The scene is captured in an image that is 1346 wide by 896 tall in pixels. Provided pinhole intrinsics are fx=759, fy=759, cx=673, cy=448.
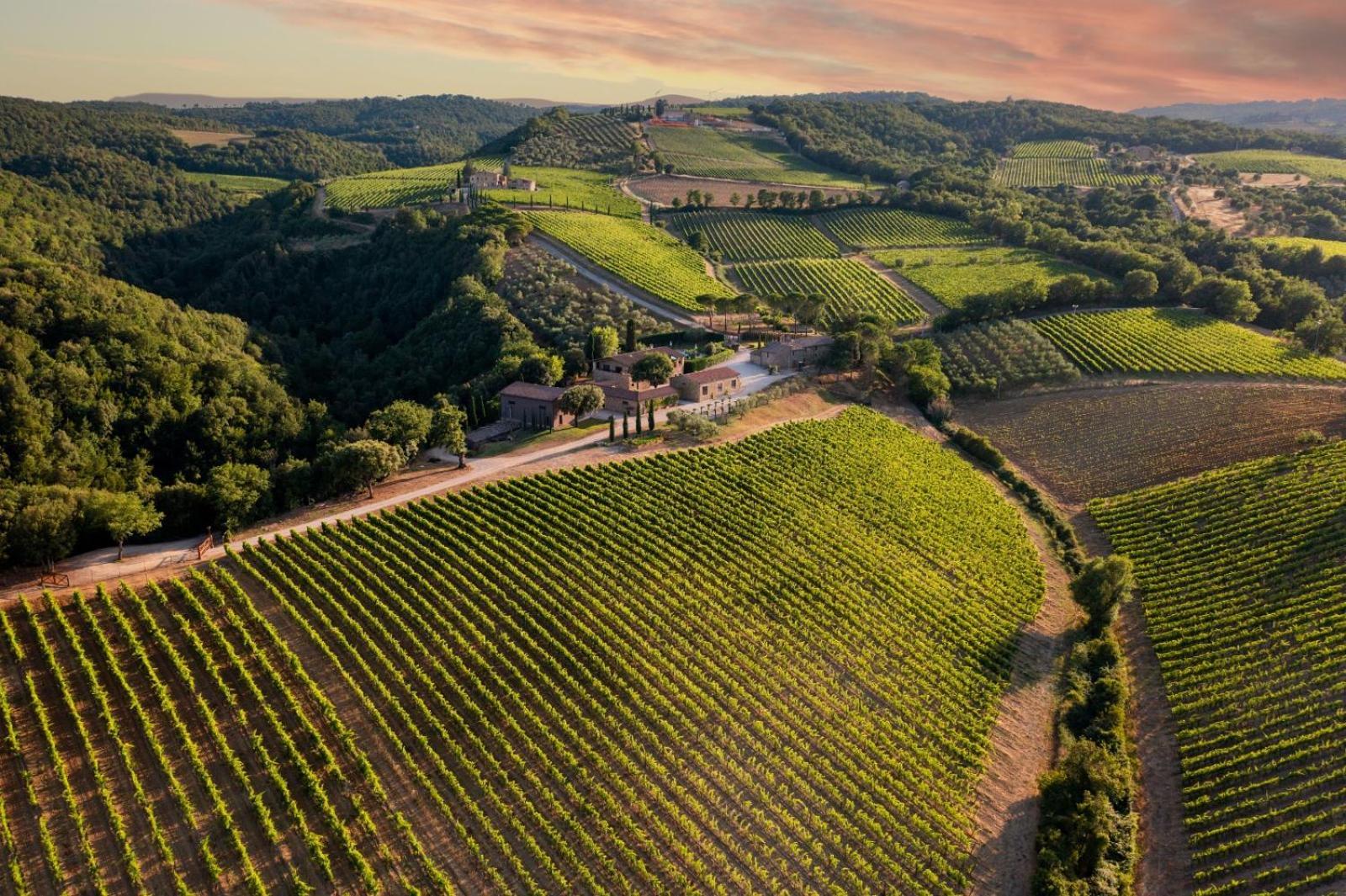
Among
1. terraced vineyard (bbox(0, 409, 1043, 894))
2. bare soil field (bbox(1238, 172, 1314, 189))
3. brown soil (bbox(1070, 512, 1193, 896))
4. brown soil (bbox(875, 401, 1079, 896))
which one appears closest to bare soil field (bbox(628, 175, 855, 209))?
bare soil field (bbox(1238, 172, 1314, 189))

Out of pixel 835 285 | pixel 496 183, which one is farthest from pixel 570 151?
pixel 835 285

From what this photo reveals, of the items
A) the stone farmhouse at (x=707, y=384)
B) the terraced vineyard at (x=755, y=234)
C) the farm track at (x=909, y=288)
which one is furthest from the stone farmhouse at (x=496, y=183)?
the stone farmhouse at (x=707, y=384)

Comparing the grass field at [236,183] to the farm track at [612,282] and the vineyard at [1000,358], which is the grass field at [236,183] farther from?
the vineyard at [1000,358]

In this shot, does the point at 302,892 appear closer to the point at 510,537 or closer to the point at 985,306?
the point at 510,537

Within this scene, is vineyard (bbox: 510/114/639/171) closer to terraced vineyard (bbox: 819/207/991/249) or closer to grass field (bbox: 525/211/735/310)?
grass field (bbox: 525/211/735/310)

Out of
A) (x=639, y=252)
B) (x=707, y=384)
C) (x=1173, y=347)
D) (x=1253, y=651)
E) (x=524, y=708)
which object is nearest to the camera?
(x=524, y=708)

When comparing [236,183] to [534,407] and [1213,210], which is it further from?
[1213,210]

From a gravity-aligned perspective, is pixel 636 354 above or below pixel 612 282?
below
